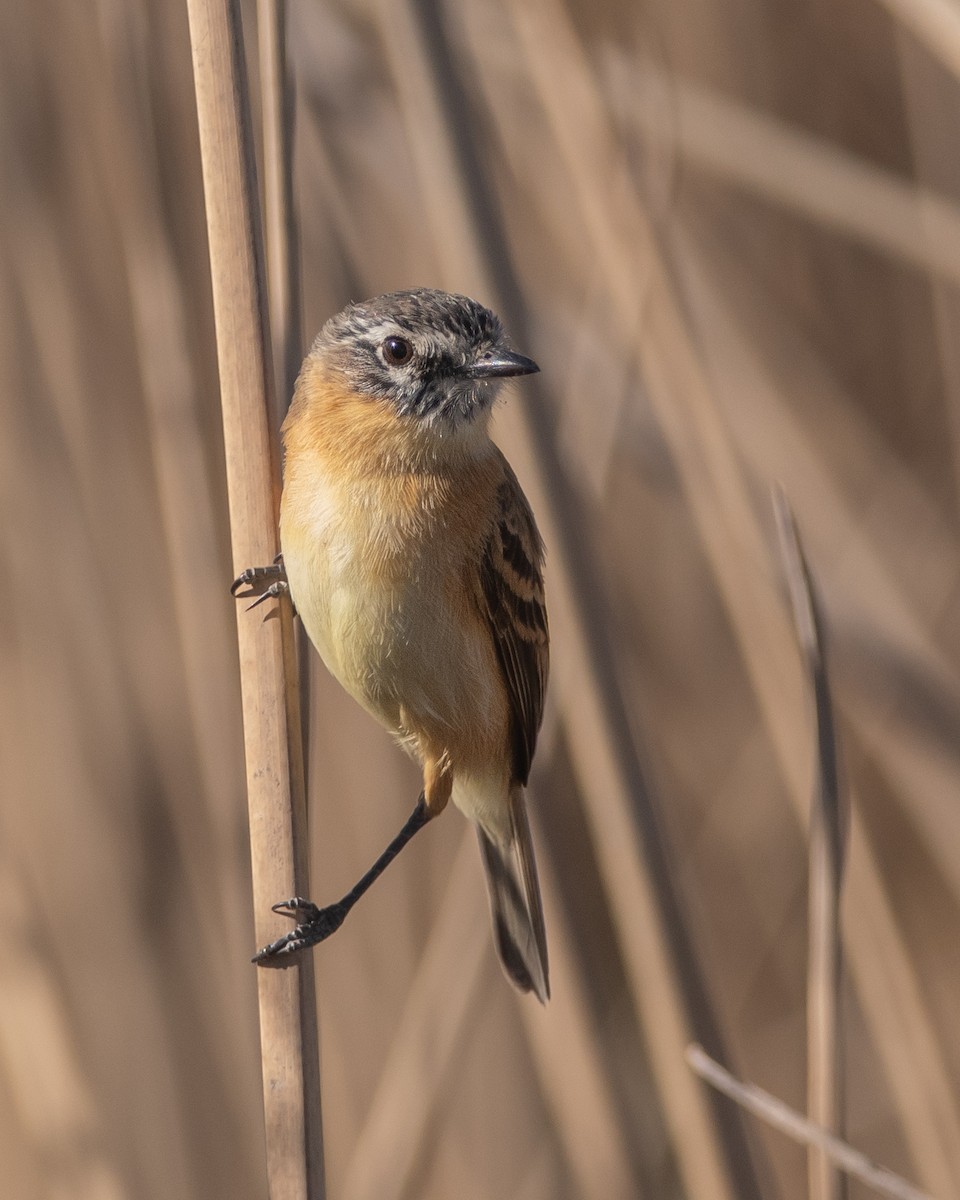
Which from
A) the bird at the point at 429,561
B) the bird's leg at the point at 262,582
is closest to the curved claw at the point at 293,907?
the bird at the point at 429,561

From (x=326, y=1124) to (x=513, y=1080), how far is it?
606 millimetres

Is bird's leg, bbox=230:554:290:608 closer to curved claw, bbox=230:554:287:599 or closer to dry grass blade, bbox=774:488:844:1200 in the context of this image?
curved claw, bbox=230:554:287:599

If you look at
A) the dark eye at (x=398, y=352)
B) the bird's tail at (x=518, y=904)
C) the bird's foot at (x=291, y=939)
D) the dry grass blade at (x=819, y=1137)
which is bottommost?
the dry grass blade at (x=819, y=1137)

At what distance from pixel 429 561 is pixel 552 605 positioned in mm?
690

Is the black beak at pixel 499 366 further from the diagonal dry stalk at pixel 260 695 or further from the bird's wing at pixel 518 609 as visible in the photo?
the diagonal dry stalk at pixel 260 695

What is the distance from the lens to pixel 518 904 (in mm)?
3289

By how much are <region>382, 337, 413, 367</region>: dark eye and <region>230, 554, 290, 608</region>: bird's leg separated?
529 mm

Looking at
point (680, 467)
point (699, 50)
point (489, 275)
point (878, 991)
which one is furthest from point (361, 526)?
point (699, 50)

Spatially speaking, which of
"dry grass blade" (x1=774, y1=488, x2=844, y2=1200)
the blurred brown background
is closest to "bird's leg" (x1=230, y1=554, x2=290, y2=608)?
the blurred brown background

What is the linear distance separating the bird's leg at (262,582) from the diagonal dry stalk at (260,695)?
23 cm

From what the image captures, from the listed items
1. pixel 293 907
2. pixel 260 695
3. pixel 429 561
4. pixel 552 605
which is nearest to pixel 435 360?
pixel 429 561

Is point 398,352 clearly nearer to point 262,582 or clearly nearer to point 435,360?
point 435,360

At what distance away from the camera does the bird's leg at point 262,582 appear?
2.63 meters

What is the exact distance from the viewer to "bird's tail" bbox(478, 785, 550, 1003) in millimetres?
3176
